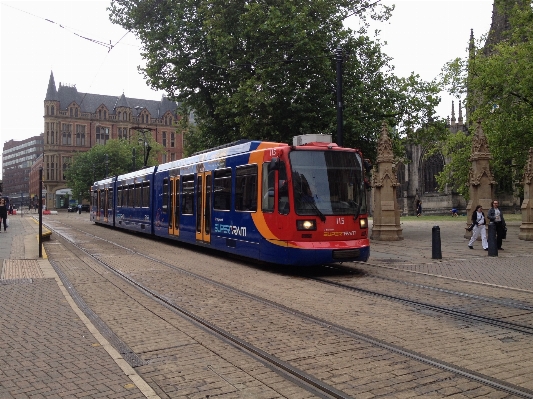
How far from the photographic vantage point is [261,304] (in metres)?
8.88

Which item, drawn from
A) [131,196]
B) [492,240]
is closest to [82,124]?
[131,196]

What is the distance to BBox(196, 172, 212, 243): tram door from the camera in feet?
54.4

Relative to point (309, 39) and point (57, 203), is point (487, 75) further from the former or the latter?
point (57, 203)

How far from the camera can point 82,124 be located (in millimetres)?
110125

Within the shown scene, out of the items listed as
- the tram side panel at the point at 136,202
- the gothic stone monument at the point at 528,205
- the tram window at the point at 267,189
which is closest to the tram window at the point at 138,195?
the tram side panel at the point at 136,202

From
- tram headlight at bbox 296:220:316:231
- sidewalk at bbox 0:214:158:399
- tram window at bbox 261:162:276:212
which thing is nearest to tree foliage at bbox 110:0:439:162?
tram window at bbox 261:162:276:212

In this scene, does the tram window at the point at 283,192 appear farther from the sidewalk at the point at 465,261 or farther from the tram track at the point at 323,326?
the sidewalk at the point at 465,261

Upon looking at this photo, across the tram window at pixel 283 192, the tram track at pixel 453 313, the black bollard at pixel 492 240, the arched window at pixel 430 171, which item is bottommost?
the tram track at pixel 453 313

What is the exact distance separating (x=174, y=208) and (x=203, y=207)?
3388 millimetres

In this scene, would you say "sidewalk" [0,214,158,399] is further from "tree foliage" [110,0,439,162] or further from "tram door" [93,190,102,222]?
"tram door" [93,190,102,222]

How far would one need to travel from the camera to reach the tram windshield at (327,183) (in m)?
12.3

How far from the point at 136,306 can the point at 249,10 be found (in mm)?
18020

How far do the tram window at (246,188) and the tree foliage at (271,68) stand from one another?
8.79 metres

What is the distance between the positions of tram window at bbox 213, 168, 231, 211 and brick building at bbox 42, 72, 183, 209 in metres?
89.3
